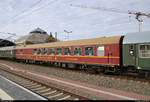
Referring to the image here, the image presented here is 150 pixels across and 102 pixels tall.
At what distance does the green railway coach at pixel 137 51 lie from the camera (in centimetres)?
2025

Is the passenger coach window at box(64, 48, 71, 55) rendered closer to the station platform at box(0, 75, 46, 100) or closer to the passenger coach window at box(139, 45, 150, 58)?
the passenger coach window at box(139, 45, 150, 58)

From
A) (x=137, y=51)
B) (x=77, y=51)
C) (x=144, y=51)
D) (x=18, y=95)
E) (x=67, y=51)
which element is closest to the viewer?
(x=18, y=95)

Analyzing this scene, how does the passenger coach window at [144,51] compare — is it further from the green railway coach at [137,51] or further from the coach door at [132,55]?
the coach door at [132,55]

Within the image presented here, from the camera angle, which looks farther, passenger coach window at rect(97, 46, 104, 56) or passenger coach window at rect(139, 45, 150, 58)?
passenger coach window at rect(97, 46, 104, 56)

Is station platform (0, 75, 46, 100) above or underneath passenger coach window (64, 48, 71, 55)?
underneath

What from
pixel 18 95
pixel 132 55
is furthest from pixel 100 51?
pixel 18 95

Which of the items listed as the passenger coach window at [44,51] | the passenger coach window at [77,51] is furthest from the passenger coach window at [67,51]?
the passenger coach window at [44,51]

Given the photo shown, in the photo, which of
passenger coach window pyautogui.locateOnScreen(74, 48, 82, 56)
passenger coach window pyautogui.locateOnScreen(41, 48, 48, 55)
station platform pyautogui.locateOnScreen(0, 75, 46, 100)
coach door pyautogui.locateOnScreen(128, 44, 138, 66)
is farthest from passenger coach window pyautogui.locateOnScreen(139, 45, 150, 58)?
passenger coach window pyautogui.locateOnScreen(41, 48, 48, 55)

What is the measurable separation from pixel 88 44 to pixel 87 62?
1.67 m

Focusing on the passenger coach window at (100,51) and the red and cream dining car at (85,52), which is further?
the passenger coach window at (100,51)

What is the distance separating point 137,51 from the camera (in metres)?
21.2

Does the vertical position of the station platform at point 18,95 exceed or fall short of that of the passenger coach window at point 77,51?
it falls short

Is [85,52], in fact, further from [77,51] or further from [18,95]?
[18,95]

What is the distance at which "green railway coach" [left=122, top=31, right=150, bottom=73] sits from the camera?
2025cm
